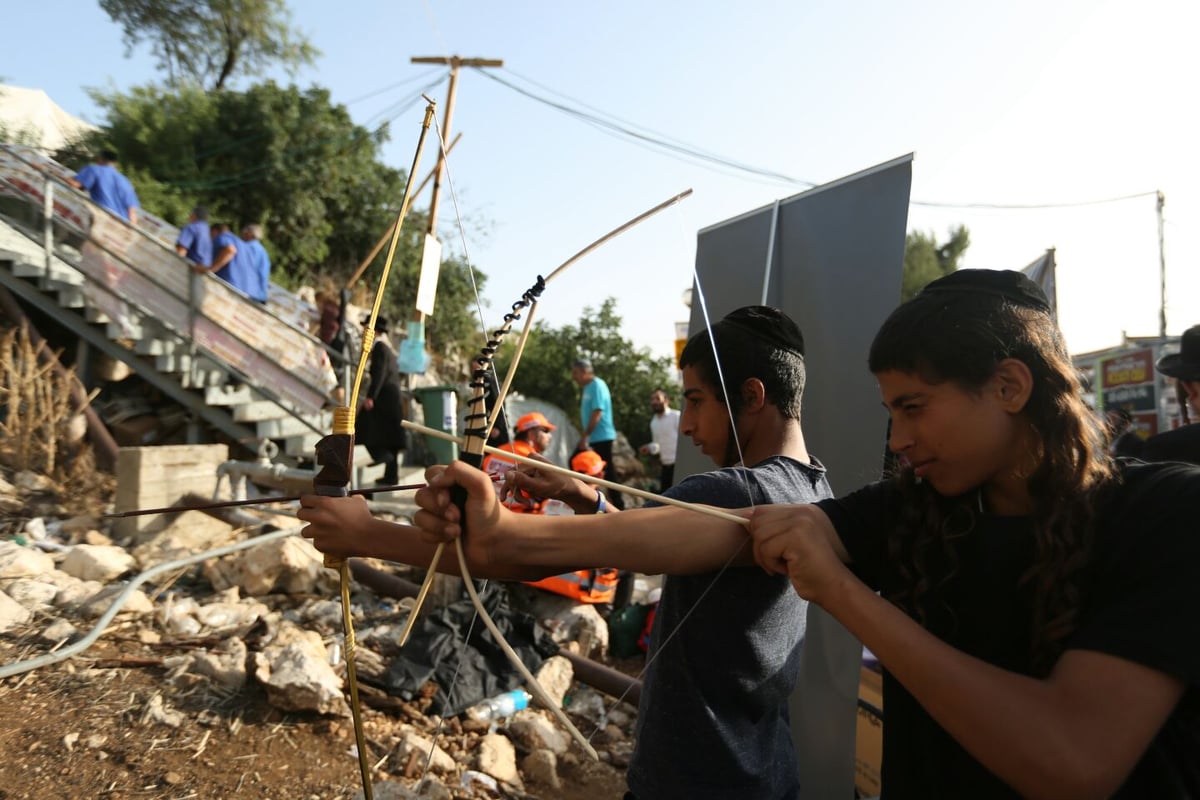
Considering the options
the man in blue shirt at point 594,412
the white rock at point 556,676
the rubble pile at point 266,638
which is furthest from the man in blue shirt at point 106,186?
the white rock at point 556,676

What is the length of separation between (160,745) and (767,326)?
311 centimetres

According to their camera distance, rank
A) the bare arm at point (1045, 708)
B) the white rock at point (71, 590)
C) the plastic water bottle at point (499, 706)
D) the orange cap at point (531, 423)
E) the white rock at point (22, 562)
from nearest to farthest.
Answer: the bare arm at point (1045, 708) → the plastic water bottle at point (499, 706) → the white rock at point (71, 590) → the white rock at point (22, 562) → the orange cap at point (531, 423)

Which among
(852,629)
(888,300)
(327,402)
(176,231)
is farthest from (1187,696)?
(176,231)

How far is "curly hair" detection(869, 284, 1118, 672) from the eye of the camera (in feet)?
3.32

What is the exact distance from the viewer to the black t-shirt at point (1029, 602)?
0.88 meters

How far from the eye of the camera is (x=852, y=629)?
1.04m

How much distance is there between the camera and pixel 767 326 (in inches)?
65.9

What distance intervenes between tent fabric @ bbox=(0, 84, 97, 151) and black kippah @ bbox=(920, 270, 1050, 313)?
22711 mm

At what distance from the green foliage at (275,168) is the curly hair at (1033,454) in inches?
625

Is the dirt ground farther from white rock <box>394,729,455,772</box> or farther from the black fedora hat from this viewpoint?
the black fedora hat

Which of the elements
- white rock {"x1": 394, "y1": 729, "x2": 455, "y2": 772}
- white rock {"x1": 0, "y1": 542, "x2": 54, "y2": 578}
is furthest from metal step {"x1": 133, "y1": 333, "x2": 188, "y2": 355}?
white rock {"x1": 394, "y1": 729, "x2": 455, "y2": 772}

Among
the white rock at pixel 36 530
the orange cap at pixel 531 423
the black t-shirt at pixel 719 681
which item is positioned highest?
the orange cap at pixel 531 423

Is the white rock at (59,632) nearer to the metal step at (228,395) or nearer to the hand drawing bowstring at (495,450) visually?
the hand drawing bowstring at (495,450)

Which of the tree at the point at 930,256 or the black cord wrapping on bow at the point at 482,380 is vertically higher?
the tree at the point at 930,256
